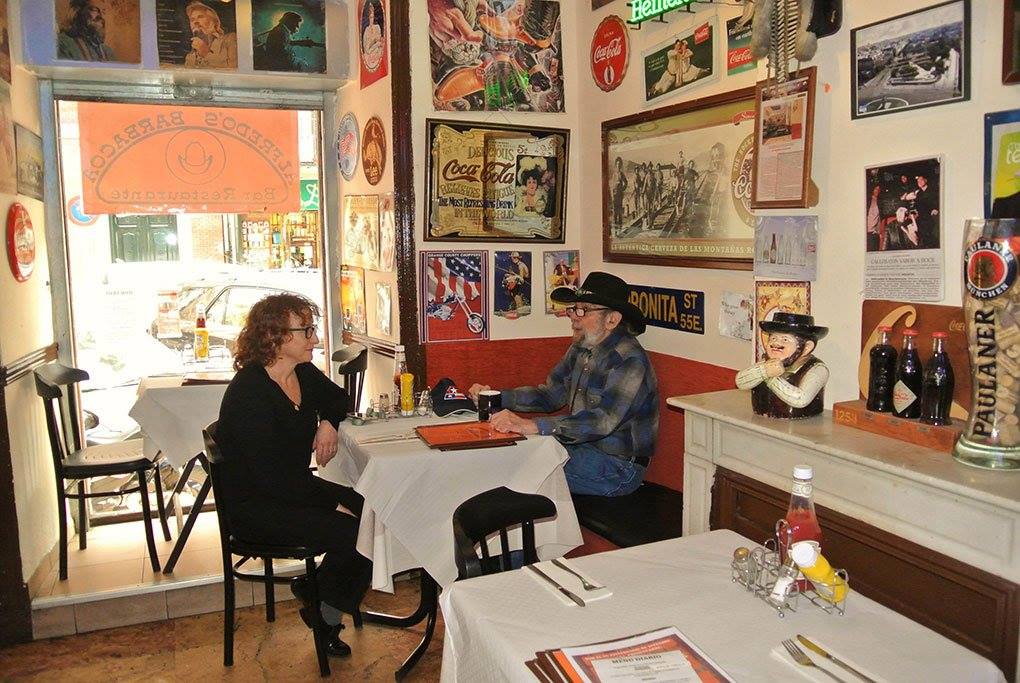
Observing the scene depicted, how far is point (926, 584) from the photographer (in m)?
2.00

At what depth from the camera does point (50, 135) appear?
14.0 feet

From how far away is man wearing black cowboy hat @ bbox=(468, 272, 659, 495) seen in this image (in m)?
3.36

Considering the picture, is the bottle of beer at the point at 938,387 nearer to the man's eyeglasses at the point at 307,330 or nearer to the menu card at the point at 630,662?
the menu card at the point at 630,662

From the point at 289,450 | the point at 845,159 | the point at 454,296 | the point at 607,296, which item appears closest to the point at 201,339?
the point at 454,296

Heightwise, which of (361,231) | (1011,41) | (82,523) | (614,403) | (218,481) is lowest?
(82,523)

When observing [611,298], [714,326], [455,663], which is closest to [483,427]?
[611,298]

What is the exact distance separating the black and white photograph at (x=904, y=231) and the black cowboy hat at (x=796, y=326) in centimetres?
22

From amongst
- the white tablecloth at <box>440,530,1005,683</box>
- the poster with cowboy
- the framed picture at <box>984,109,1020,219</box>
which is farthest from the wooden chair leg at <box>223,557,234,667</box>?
the framed picture at <box>984,109,1020,219</box>

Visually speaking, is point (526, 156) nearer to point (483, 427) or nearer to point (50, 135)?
point (483, 427)

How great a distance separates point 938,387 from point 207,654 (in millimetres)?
2881

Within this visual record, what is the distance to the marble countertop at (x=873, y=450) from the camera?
5.96 ft

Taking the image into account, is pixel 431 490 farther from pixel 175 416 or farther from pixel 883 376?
pixel 175 416

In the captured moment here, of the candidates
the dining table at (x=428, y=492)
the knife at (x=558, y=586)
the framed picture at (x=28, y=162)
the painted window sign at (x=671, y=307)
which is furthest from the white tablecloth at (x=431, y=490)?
the framed picture at (x=28, y=162)

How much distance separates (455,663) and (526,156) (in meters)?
2.93
